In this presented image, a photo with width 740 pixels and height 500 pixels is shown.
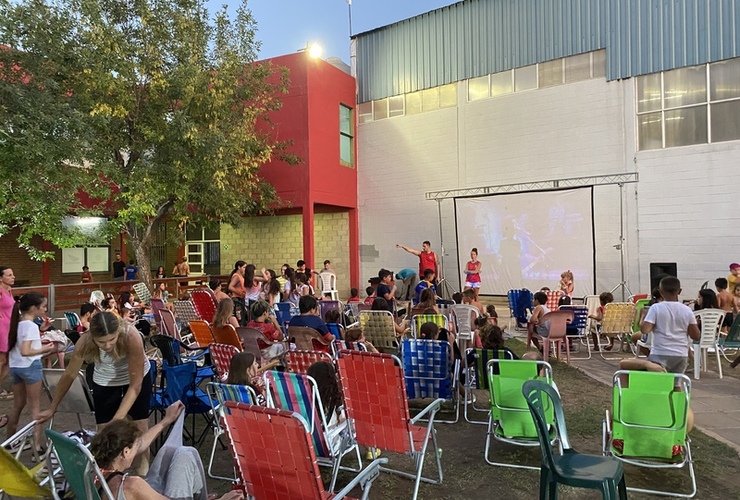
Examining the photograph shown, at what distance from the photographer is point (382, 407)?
3.51 metres

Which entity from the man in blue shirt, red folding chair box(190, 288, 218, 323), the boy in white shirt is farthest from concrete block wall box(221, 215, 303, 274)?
the boy in white shirt

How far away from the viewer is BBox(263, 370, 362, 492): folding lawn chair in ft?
11.0

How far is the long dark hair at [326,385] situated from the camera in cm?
353

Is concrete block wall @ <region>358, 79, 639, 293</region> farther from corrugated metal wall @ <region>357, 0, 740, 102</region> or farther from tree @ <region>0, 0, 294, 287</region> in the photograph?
tree @ <region>0, 0, 294, 287</region>

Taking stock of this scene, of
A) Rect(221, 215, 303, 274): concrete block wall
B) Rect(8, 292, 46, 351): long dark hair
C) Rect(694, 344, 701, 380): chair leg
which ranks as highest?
Rect(221, 215, 303, 274): concrete block wall

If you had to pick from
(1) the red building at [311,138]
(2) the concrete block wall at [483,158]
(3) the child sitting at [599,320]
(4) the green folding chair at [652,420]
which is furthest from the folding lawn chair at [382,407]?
(1) the red building at [311,138]

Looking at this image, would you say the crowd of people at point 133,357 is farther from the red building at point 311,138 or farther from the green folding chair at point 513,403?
the red building at point 311,138

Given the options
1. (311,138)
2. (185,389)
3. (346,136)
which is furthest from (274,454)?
(346,136)

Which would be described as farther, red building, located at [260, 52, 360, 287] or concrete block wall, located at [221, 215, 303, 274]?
A: concrete block wall, located at [221, 215, 303, 274]

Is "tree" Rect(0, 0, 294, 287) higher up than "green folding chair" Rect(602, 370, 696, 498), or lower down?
higher up

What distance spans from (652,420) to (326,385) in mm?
2052

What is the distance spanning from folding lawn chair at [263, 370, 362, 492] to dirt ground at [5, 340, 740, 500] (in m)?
0.41

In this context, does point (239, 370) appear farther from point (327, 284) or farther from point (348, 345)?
point (327, 284)

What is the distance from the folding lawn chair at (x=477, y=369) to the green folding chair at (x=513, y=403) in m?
0.31
